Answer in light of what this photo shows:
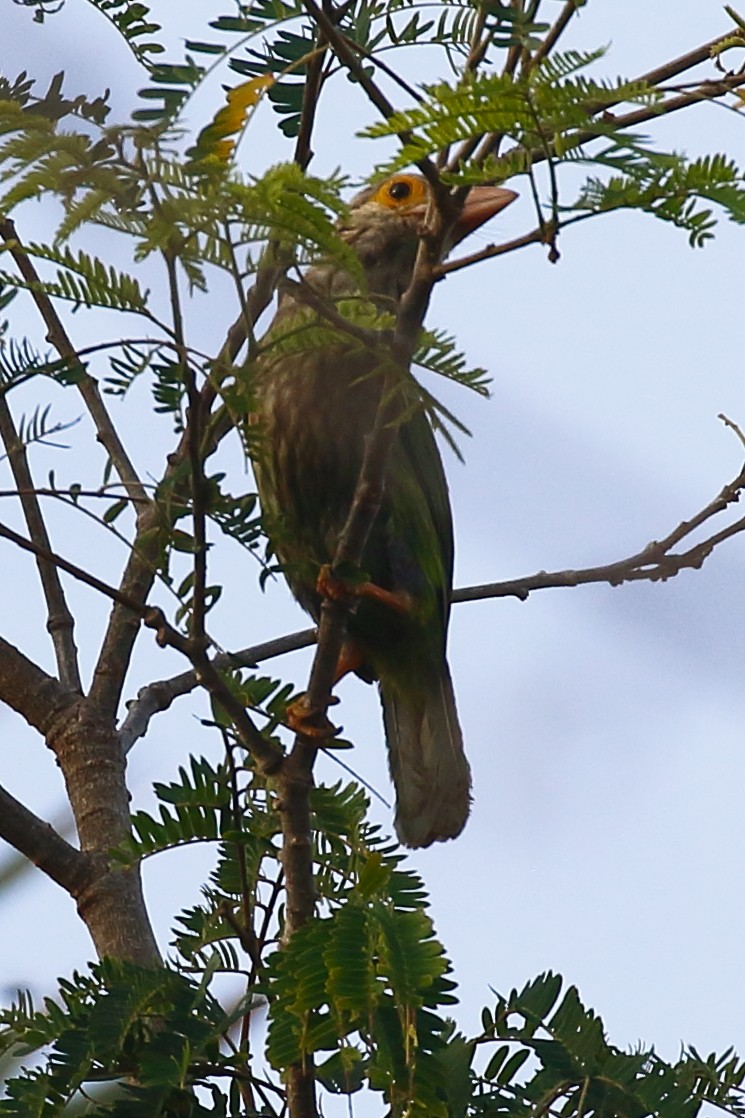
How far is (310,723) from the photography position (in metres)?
2.92

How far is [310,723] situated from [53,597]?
120 centimetres

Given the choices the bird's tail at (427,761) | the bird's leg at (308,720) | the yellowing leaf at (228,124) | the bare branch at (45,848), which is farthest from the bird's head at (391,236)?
the yellowing leaf at (228,124)

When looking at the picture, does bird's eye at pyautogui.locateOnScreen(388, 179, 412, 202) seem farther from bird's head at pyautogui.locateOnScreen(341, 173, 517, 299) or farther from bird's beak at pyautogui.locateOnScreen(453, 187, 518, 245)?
bird's beak at pyautogui.locateOnScreen(453, 187, 518, 245)

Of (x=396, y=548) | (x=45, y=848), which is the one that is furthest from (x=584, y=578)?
(x=45, y=848)

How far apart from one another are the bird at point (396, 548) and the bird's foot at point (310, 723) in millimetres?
928

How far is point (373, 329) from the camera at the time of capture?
251 centimetres

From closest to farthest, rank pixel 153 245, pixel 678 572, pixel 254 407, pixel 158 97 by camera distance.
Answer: pixel 153 245, pixel 158 97, pixel 254 407, pixel 678 572

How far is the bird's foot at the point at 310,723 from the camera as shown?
2869 mm

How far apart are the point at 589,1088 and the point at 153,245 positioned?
4.74 feet

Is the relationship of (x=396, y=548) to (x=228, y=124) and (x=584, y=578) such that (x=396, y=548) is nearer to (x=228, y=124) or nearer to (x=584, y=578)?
(x=584, y=578)

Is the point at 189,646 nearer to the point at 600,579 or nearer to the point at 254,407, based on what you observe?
the point at 254,407

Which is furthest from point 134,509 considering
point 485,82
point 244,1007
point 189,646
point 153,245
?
point 485,82

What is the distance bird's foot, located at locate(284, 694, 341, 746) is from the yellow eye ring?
2188 millimetres

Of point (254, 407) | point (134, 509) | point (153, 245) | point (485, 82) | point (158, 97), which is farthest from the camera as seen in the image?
point (134, 509)
